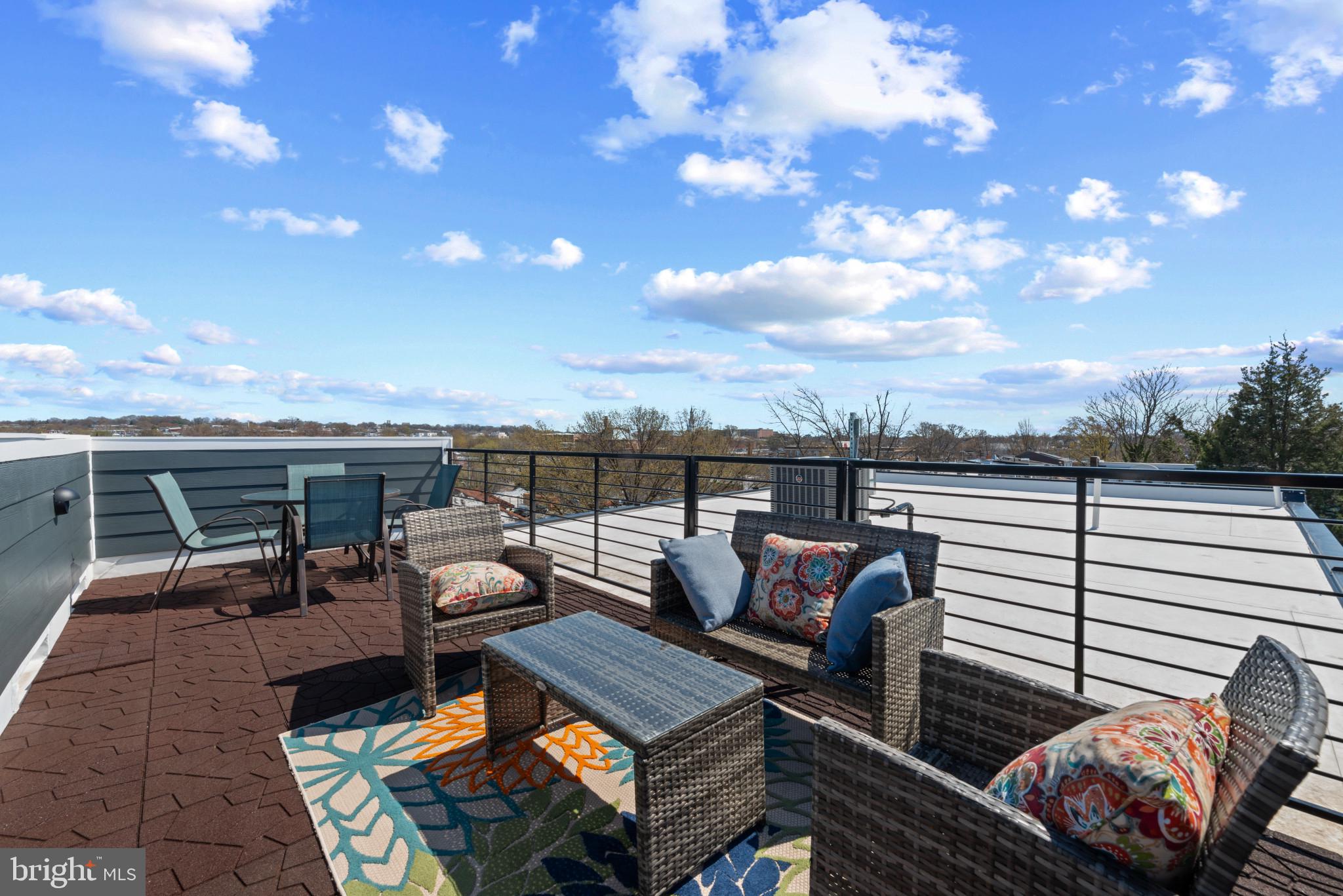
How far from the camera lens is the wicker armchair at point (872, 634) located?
1929 millimetres

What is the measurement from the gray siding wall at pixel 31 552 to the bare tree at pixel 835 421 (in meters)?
9.80

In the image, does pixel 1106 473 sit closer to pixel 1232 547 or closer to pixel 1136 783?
pixel 1232 547

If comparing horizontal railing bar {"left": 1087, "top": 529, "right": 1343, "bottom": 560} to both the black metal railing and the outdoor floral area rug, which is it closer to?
the black metal railing

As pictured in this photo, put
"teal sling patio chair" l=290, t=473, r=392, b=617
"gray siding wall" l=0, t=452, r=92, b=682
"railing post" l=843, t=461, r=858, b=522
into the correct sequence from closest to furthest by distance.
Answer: "gray siding wall" l=0, t=452, r=92, b=682
"railing post" l=843, t=461, r=858, b=522
"teal sling patio chair" l=290, t=473, r=392, b=617

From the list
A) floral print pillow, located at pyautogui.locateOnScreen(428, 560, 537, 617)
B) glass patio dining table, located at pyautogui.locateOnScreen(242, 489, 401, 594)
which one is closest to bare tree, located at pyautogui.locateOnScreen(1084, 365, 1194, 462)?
floral print pillow, located at pyautogui.locateOnScreen(428, 560, 537, 617)

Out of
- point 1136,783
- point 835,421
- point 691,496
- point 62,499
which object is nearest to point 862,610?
point 1136,783

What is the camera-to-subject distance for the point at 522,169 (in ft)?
21.8

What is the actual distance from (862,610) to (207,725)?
270 cm

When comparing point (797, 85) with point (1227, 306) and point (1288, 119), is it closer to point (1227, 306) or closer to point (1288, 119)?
point (1288, 119)

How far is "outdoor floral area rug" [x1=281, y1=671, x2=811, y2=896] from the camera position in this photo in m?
1.61

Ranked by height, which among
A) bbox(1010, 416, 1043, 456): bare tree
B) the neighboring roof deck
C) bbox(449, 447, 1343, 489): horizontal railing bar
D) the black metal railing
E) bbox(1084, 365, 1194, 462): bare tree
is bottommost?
the neighboring roof deck

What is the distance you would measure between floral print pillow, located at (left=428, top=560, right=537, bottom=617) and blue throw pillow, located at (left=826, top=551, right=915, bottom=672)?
1562mm

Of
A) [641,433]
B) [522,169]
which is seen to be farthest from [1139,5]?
[641,433]

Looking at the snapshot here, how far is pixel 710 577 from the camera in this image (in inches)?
102
